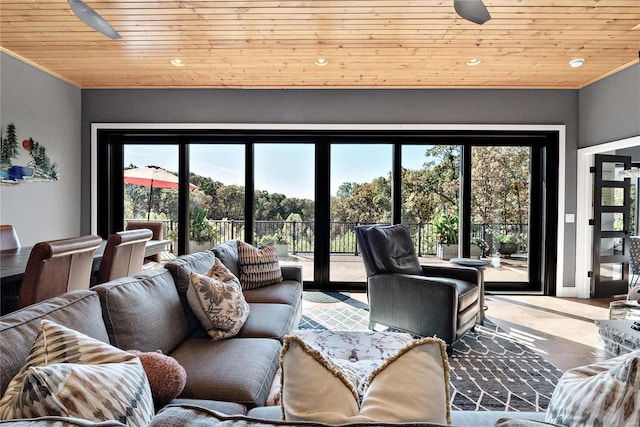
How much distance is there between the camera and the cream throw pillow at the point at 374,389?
67cm

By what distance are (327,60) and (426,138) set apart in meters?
1.83

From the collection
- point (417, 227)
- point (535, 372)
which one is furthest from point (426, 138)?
→ point (535, 372)

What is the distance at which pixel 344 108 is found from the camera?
15.3 feet

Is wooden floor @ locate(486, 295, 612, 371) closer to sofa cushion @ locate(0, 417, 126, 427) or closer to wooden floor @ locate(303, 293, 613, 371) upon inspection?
wooden floor @ locate(303, 293, 613, 371)

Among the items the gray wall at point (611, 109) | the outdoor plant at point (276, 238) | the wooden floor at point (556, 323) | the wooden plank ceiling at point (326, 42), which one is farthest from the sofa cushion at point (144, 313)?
the gray wall at point (611, 109)

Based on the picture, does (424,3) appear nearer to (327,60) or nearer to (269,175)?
(327,60)

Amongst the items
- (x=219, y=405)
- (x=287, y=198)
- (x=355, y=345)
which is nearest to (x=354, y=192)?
(x=287, y=198)

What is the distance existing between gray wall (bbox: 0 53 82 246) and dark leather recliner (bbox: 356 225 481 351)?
3.77m

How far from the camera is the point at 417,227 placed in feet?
15.8

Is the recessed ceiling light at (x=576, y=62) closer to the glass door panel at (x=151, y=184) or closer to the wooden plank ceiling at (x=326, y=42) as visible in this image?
the wooden plank ceiling at (x=326, y=42)

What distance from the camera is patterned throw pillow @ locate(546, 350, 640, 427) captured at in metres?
0.63

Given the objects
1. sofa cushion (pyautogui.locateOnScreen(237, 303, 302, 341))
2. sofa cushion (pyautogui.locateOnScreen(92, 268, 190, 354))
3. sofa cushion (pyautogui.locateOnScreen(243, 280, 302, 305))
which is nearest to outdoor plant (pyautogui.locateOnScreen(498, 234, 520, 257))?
sofa cushion (pyautogui.locateOnScreen(243, 280, 302, 305))

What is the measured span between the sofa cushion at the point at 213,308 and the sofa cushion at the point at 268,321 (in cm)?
10

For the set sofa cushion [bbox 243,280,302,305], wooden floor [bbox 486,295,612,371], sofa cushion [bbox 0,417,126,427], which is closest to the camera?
sofa cushion [bbox 0,417,126,427]
